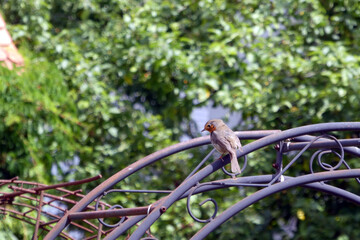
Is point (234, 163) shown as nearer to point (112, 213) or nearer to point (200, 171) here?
point (200, 171)

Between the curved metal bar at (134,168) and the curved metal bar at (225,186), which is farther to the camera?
the curved metal bar at (134,168)

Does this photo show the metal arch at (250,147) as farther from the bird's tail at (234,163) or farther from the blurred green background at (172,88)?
the blurred green background at (172,88)

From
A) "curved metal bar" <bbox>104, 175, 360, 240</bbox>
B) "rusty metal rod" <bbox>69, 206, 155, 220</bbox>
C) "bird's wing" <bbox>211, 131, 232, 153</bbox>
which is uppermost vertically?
"bird's wing" <bbox>211, 131, 232, 153</bbox>

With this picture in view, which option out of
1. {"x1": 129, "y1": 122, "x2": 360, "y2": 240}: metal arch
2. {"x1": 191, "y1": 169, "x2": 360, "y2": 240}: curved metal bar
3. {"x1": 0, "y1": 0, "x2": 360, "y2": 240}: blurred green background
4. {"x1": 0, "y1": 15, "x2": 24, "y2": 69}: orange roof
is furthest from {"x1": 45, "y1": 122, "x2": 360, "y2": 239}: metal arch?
{"x1": 0, "y1": 15, "x2": 24, "y2": 69}: orange roof

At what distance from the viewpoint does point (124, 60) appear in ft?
16.1

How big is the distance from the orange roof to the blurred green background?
81 mm

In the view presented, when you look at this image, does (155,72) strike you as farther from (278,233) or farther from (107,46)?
(278,233)

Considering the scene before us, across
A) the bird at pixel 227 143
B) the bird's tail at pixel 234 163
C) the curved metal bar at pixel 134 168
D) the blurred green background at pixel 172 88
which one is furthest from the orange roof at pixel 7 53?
the bird's tail at pixel 234 163

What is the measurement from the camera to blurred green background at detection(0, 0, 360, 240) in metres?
4.12

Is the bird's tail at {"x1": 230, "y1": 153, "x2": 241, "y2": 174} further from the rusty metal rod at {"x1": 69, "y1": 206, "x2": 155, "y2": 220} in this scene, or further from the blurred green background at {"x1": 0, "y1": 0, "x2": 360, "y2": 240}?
the blurred green background at {"x1": 0, "y1": 0, "x2": 360, "y2": 240}

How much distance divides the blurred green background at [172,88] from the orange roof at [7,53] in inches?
3.2

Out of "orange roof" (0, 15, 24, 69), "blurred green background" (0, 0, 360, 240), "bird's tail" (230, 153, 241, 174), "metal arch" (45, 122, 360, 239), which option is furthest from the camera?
"orange roof" (0, 15, 24, 69)

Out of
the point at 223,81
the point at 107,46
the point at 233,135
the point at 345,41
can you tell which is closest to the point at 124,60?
the point at 107,46

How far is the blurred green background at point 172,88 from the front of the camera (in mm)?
4125
